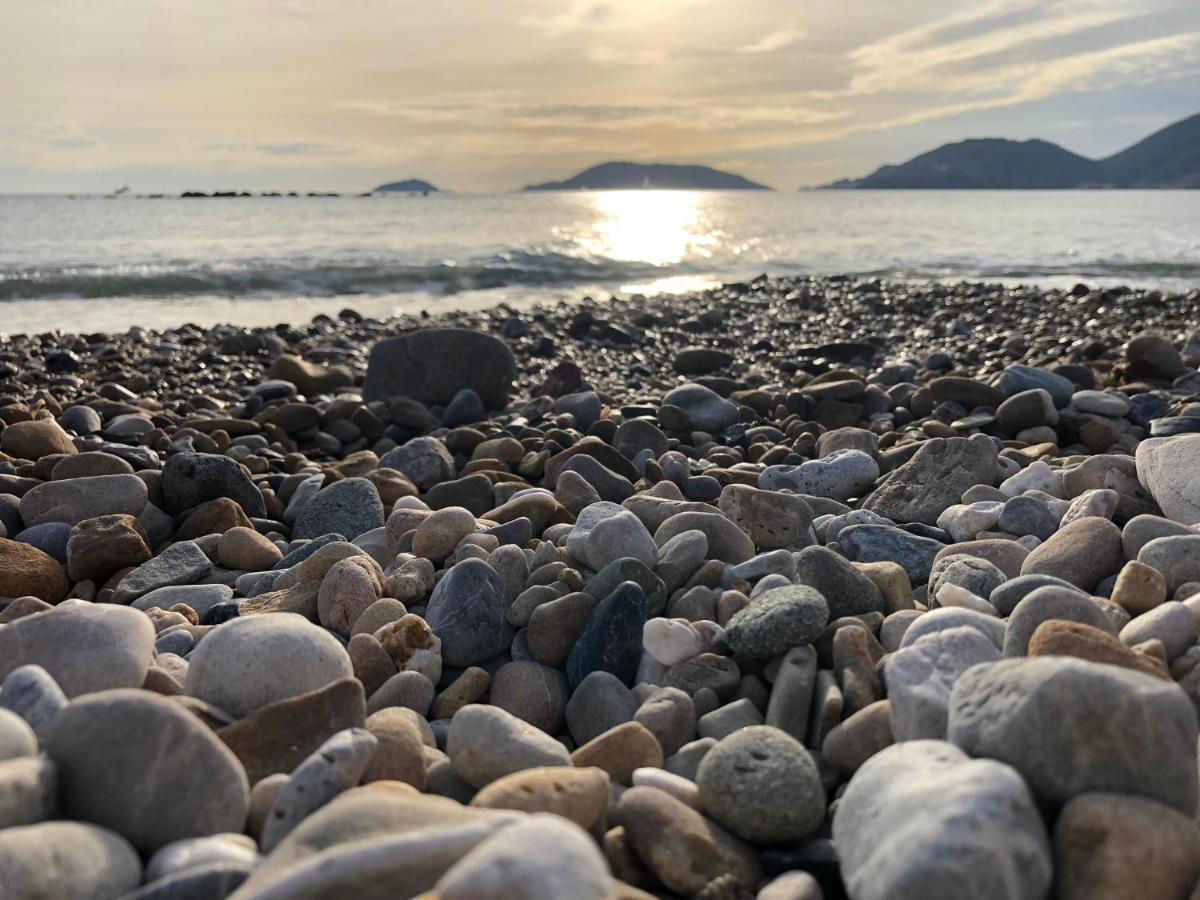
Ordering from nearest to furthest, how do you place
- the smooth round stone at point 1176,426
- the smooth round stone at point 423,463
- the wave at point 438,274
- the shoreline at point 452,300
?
the smooth round stone at point 1176,426
the smooth round stone at point 423,463
the shoreline at point 452,300
the wave at point 438,274

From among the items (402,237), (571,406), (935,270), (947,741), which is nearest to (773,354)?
(571,406)

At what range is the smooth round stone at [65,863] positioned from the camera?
131 cm

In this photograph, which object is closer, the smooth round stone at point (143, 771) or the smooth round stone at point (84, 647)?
the smooth round stone at point (143, 771)

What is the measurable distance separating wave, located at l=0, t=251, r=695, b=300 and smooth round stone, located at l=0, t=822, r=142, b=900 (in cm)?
1491

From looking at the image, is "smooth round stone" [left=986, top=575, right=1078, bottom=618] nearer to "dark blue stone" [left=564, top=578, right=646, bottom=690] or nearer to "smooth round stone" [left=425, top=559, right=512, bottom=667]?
"dark blue stone" [left=564, top=578, right=646, bottom=690]

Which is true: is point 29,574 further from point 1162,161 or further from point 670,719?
point 1162,161

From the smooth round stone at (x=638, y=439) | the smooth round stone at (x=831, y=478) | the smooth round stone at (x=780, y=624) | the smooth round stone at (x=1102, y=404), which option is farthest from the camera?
the smooth round stone at (x=1102, y=404)

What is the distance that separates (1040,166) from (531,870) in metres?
149

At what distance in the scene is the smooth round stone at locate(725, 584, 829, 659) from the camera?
2279mm

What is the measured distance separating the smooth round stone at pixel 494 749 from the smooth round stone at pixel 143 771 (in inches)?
17.4

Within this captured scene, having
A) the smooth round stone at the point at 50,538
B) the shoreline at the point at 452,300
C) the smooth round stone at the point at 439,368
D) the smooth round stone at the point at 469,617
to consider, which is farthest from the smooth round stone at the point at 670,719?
the shoreline at the point at 452,300

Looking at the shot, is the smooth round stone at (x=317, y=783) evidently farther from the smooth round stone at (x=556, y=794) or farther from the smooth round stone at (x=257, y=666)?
the smooth round stone at (x=257, y=666)

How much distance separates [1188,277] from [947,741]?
18.9 m

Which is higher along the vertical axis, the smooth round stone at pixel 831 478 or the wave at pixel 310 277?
the wave at pixel 310 277
